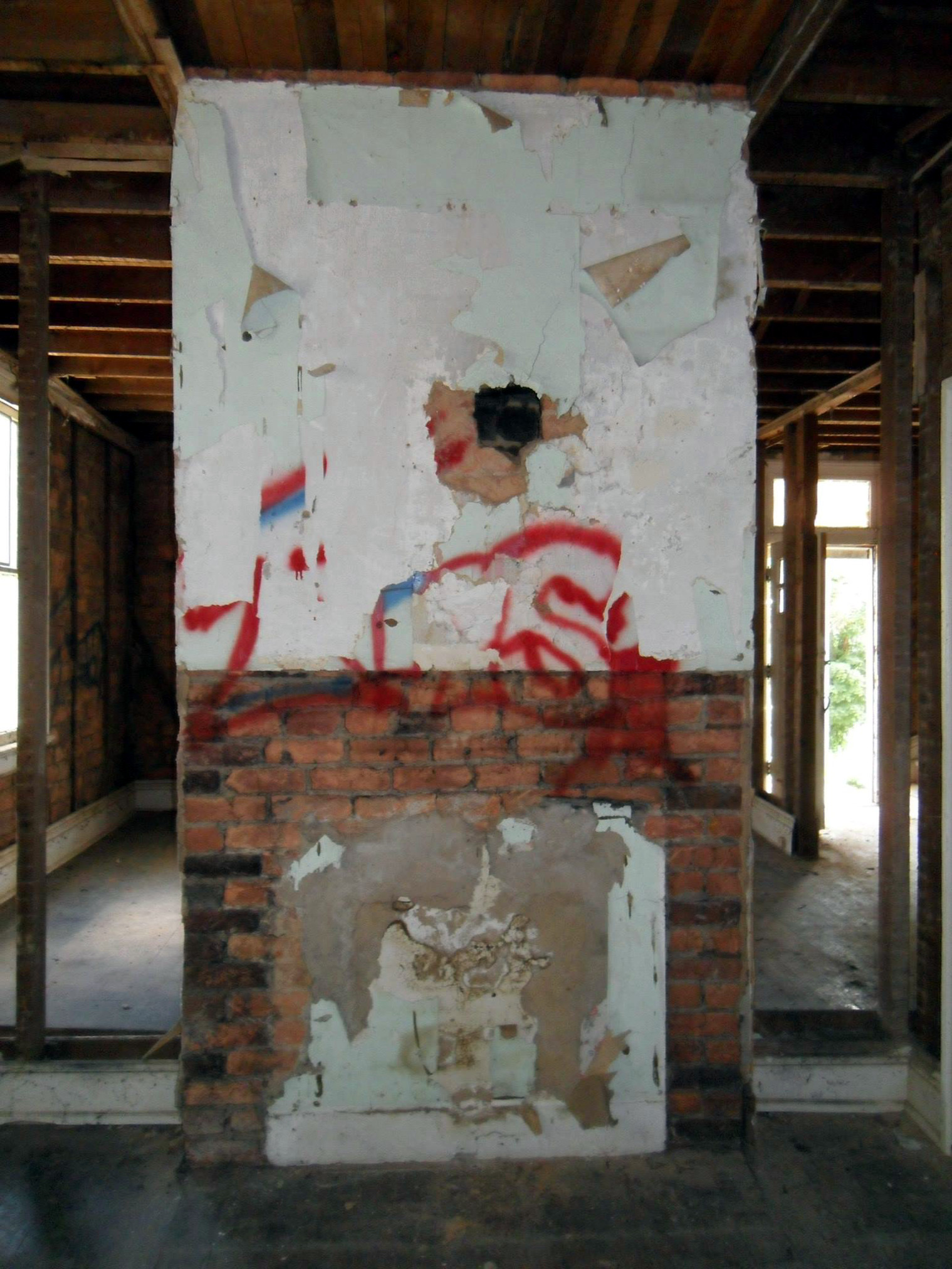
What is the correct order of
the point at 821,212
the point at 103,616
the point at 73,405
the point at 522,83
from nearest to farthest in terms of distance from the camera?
the point at 522,83 < the point at 821,212 < the point at 73,405 < the point at 103,616

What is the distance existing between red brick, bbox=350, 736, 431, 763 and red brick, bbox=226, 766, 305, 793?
169 millimetres

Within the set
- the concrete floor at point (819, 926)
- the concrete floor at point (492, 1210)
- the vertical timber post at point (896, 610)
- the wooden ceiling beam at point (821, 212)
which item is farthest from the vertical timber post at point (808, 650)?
the concrete floor at point (492, 1210)

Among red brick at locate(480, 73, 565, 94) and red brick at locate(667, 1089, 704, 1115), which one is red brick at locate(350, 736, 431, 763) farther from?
red brick at locate(480, 73, 565, 94)

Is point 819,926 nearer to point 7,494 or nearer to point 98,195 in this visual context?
point 98,195

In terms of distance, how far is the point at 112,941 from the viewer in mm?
3758

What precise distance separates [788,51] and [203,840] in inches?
99.9

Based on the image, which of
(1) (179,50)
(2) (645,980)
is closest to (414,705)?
(2) (645,980)

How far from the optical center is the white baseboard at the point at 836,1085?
237 cm

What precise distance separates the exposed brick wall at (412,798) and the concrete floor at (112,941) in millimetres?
857

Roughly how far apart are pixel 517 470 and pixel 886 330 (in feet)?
4.50

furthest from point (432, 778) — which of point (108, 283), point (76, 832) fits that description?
point (76, 832)

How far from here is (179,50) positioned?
203cm

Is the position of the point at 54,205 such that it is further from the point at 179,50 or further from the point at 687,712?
the point at 687,712

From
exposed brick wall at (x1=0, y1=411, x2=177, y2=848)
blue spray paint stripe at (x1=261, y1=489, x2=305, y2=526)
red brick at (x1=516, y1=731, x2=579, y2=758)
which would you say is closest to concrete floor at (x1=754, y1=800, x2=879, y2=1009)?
red brick at (x1=516, y1=731, x2=579, y2=758)
